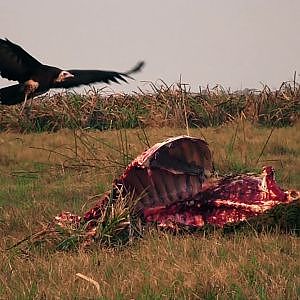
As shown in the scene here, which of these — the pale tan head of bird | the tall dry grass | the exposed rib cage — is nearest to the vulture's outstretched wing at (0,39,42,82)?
the pale tan head of bird

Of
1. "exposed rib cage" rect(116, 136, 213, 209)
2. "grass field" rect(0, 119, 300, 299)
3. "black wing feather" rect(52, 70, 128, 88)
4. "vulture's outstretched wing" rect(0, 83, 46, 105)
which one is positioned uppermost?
"black wing feather" rect(52, 70, 128, 88)

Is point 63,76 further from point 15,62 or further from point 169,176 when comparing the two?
point 169,176

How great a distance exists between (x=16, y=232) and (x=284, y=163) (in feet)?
12.4

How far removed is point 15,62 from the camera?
601cm

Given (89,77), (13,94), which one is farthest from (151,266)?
(13,94)

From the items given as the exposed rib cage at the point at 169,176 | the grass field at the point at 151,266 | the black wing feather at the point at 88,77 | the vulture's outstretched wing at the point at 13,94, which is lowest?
the grass field at the point at 151,266

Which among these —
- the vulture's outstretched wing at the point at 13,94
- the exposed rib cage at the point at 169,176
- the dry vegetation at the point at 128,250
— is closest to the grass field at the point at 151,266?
the dry vegetation at the point at 128,250

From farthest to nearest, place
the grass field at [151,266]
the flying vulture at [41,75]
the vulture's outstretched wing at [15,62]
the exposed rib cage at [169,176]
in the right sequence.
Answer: the flying vulture at [41,75], the vulture's outstretched wing at [15,62], the exposed rib cage at [169,176], the grass field at [151,266]

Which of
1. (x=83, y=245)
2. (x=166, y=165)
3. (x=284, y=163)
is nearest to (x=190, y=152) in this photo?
(x=166, y=165)

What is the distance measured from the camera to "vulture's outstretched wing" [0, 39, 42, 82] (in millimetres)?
5797

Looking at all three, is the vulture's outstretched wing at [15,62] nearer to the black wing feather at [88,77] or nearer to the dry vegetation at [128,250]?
the black wing feather at [88,77]

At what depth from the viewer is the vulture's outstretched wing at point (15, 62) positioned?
19.0ft

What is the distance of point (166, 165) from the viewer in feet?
12.4

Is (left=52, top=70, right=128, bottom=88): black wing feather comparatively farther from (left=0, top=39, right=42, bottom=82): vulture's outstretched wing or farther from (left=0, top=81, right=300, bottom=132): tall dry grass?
(left=0, top=81, right=300, bottom=132): tall dry grass
